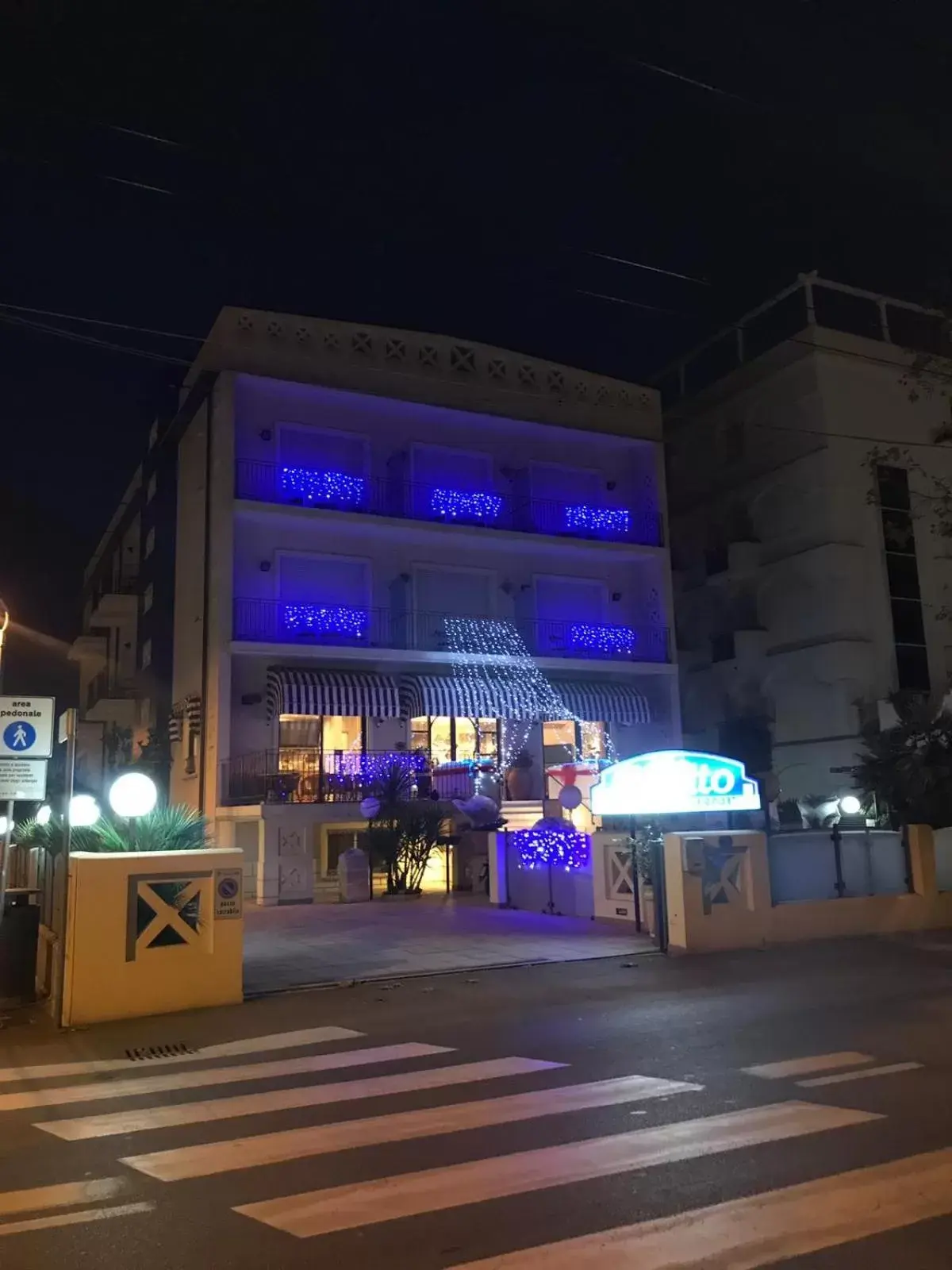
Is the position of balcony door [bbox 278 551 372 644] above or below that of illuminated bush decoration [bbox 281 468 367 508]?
below

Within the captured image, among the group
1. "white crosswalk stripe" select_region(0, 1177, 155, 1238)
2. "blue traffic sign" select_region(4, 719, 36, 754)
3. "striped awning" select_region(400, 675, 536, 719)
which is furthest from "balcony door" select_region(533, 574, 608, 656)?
"white crosswalk stripe" select_region(0, 1177, 155, 1238)

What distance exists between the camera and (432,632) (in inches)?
999

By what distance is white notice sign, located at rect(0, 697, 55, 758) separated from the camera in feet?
33.2

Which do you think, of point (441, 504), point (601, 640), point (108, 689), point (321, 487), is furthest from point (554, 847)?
point (108, 689)

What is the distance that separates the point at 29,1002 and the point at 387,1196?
23.6 feet

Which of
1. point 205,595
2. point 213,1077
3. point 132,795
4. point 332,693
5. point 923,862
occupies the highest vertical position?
point 205,595

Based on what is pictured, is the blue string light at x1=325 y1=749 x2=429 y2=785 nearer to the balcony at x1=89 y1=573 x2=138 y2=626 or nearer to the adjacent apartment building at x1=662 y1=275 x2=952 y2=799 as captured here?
the adjacent apartment building at x1=662 y1=275 x2=952 y2=799

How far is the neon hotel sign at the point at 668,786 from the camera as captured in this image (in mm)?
14156

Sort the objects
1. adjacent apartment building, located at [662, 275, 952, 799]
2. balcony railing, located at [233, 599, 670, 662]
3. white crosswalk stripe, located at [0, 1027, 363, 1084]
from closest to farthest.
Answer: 1. white crosswalk stripe, located at [0, 1027, 363, 1084]
2. balcony railing, located at [233, 599, 670, 662]
3. adjacent apartment building, located at [662, 275, 952, 799]

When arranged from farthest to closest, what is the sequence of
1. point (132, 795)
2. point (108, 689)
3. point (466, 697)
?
1. point (108, 689)
2. point (466, 697)
3. point (132, 795)

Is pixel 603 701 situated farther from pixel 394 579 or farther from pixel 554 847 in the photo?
pixel 554 847

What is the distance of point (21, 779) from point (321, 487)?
49.0 feet

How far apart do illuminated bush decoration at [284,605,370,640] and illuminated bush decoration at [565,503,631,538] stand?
6520mm

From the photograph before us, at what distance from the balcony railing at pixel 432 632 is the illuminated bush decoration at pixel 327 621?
0.06 ft
